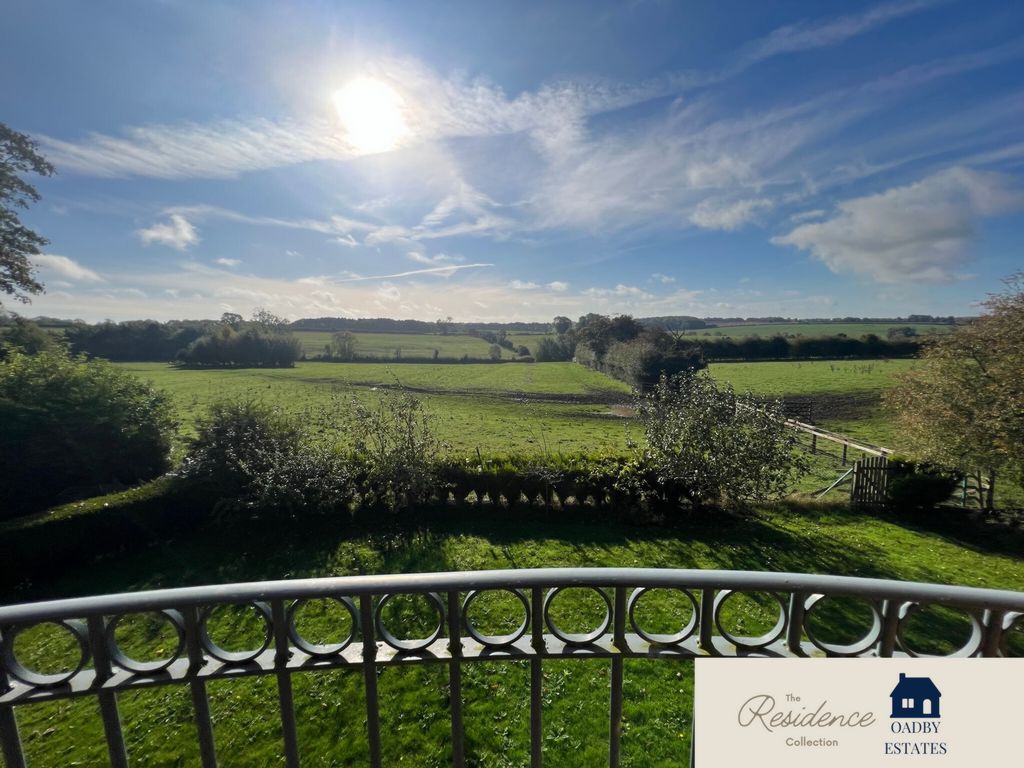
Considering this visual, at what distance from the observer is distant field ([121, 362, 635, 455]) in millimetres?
21641

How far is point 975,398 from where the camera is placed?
36.3 ft

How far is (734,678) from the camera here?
1.65 meters

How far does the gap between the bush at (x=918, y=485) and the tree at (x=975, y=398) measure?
51 centimetres

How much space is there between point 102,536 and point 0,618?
1129 cm

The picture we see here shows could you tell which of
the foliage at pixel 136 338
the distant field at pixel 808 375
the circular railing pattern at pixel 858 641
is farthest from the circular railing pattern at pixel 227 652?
the foliage at pixel 136 338

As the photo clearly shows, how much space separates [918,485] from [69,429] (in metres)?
23.8

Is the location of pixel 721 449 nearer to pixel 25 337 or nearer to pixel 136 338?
pixel 25 337

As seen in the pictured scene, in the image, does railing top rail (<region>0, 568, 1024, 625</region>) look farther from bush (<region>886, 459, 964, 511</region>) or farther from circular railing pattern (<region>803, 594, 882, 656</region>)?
bush (<region>886, 459, 964, 511</region>)

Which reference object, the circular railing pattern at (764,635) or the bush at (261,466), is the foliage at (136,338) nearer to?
the bush at (261,466)

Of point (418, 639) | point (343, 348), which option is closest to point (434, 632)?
point (418, 639)

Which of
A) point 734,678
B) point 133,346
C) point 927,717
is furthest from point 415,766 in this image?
point 133,346

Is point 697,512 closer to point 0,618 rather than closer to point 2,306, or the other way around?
point 0,618

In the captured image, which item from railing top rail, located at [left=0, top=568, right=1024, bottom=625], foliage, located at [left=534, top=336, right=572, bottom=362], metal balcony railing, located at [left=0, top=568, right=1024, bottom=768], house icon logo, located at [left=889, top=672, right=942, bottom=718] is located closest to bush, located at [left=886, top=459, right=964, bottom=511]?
metal balcony railing, located at [left=0, top=568, right=1024, bottom=768]

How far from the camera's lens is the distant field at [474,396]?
21641mm
